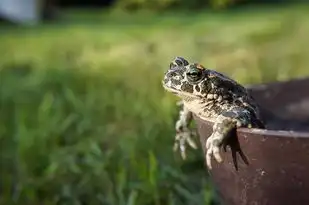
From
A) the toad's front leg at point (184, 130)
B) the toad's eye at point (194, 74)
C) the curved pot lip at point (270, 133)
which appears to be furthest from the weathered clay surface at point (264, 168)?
the toad's front leg at point (184, 130)

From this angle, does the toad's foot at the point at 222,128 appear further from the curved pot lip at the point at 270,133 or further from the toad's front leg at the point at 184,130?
the toad's front leg at the point at 184,130

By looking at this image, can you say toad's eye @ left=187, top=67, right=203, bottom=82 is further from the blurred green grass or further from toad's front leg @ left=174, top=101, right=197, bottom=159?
the blurred green grass

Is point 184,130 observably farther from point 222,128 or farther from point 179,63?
point 222,128

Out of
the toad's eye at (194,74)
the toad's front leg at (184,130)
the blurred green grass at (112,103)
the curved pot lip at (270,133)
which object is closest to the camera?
the curved pot lip at (270,133)

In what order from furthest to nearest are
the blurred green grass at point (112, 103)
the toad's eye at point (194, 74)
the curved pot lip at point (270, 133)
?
1. the blurred green grass at point (112, 103)
2. the toad's eye at point (194, 74)
3. the curved pot lip at point (270, 133)

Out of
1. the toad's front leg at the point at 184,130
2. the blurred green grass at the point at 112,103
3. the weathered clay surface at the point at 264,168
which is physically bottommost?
the blurred green grass at the point at 112,103

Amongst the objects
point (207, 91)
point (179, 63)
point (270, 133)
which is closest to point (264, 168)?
point (270, 133)

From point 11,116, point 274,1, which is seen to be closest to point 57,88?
point 11,116
